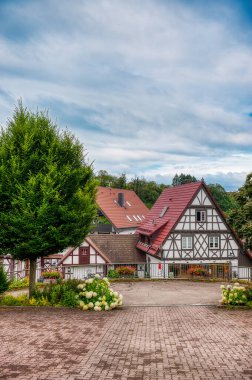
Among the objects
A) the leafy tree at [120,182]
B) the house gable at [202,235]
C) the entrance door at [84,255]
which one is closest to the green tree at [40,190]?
the entrance door at [84,255]

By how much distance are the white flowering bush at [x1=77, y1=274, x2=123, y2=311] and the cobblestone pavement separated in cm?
45

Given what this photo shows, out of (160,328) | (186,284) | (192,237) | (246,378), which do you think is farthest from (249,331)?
(192,237)

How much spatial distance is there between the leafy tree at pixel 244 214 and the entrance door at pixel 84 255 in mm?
20204

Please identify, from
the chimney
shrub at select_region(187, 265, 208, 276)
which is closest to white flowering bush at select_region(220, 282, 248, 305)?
shrub at select_region(187, 265, 208, 276)


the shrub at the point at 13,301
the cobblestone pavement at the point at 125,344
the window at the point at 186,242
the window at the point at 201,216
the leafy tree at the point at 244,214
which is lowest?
the cobblestone pavement at the point at 125,344

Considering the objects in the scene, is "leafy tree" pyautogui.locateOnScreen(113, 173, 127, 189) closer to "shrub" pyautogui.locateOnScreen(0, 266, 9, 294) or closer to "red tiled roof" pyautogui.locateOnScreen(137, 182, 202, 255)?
"red tiled roof" pyautogui.locateOnScreen(137, 182, 202, 255)

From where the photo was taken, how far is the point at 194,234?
35000 mm

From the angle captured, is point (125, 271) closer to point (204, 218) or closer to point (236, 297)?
point (204, 218)

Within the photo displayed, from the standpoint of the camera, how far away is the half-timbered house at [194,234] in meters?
34.2

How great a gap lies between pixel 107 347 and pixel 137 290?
9.66 meters

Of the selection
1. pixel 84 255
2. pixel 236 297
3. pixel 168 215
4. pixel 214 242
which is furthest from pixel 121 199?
pixel 236 297

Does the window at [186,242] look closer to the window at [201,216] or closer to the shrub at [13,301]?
the window at [201,216]

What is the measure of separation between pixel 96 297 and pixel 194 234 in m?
22.3

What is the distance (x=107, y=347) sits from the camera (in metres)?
9.08
